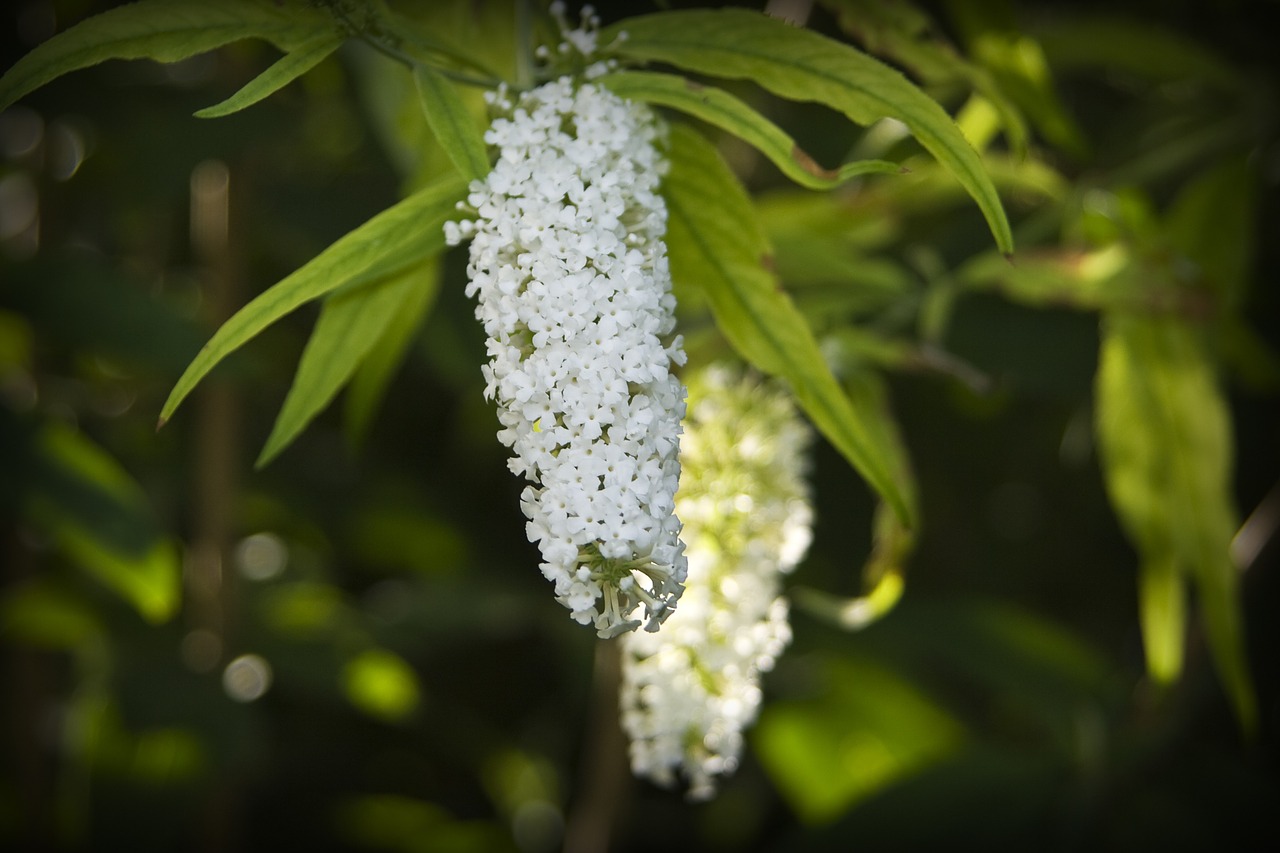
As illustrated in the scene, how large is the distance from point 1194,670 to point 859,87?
2.30 ft

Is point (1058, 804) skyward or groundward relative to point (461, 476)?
groundward

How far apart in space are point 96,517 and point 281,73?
Answer: 51 centimetres

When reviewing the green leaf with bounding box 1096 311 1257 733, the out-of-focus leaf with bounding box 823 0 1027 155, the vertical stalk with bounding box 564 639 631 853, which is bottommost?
the vertical stalk with bounding box 564 639 631 853

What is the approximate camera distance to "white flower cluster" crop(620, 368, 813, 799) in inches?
20.1

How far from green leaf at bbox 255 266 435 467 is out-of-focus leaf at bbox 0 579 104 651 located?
64 cm

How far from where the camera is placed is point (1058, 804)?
87 cm

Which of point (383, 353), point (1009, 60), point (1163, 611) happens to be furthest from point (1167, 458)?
point (383, 353)

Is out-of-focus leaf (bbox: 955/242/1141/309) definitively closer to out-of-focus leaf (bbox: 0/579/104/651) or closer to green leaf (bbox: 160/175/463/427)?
green leaf (bbox: 160/175/463/427)

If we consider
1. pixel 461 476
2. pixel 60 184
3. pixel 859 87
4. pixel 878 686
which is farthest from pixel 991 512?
pixel 60 184

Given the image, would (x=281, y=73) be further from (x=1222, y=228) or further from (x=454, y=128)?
(x=1222, y=228)

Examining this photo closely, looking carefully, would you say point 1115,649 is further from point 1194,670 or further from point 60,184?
point 60,184

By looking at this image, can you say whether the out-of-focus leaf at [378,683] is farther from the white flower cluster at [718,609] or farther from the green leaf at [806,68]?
the green leaf at [806,68]

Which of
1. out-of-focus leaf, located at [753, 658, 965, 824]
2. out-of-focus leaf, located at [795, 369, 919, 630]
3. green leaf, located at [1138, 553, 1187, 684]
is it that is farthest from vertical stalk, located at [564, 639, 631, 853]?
green leaf, located at [1138, 553, 1187, 684]

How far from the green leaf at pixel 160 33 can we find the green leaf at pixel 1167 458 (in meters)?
0.52
